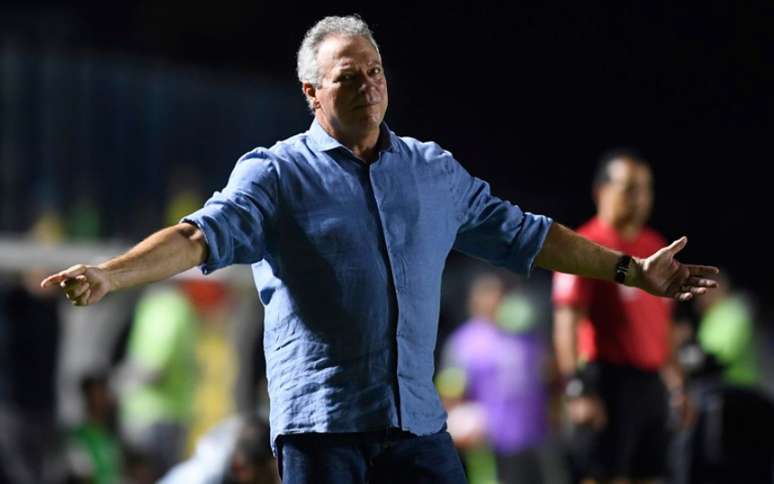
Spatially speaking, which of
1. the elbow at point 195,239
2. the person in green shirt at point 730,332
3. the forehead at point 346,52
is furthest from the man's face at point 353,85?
the person in green shirt at point 730,332

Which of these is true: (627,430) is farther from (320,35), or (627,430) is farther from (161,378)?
(320,35)

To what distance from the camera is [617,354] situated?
7816 millimetres

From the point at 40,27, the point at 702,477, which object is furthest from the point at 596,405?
the point at 40,27

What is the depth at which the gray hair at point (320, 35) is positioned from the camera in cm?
455

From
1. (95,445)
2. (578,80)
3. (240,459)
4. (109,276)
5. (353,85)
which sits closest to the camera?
(109,276)

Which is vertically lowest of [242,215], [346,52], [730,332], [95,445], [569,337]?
[95,445]

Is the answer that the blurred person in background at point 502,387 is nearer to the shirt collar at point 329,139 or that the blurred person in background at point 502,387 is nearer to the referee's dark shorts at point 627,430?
the referee's dark shorts at point 627,430

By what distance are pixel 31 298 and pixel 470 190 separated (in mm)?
5380

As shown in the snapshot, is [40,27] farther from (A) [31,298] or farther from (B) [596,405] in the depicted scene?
(B) [596,405]

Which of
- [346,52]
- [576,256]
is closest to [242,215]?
[346,52]

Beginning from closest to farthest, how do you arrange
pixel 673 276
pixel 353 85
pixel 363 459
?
pixel 363 459 → pixel 353 85 → pixel 673 276

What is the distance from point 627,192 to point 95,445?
3593mm

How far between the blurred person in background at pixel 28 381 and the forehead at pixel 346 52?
5.37 m

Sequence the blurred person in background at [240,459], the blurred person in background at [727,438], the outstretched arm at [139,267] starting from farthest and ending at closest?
the blurred person in background at [727,438]
the blurred person in background at [240,459]
the outstretched arm at [139,267]
